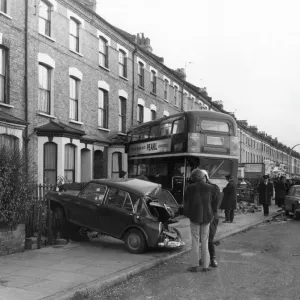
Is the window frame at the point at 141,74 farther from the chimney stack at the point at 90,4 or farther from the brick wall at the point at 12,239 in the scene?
the brick wall at the point at 12,239

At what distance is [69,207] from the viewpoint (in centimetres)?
1030

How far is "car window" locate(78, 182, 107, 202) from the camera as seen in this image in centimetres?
1016

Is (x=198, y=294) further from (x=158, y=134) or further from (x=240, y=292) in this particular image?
(x=158, y=134)

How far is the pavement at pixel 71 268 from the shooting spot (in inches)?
243

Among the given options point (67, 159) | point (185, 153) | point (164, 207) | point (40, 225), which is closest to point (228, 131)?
point (185, 153)

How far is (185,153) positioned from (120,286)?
34.5ft

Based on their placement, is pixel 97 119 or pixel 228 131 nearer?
pixel 228 131

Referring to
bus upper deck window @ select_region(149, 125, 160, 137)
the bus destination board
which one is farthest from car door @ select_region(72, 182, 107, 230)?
bus upper deck window @ select_region(149, 125, 160, 137)

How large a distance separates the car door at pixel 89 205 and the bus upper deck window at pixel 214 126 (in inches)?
311

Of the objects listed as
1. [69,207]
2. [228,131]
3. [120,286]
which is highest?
[228,131]

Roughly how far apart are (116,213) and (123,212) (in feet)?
0.59

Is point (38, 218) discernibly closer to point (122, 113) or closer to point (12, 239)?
point (12, 239)

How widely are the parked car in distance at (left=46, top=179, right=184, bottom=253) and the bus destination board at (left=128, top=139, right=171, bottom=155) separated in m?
7.85

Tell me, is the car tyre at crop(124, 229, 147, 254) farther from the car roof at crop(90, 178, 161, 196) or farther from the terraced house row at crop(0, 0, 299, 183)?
the terraced house row at crop(0, 0, 299, 183)
